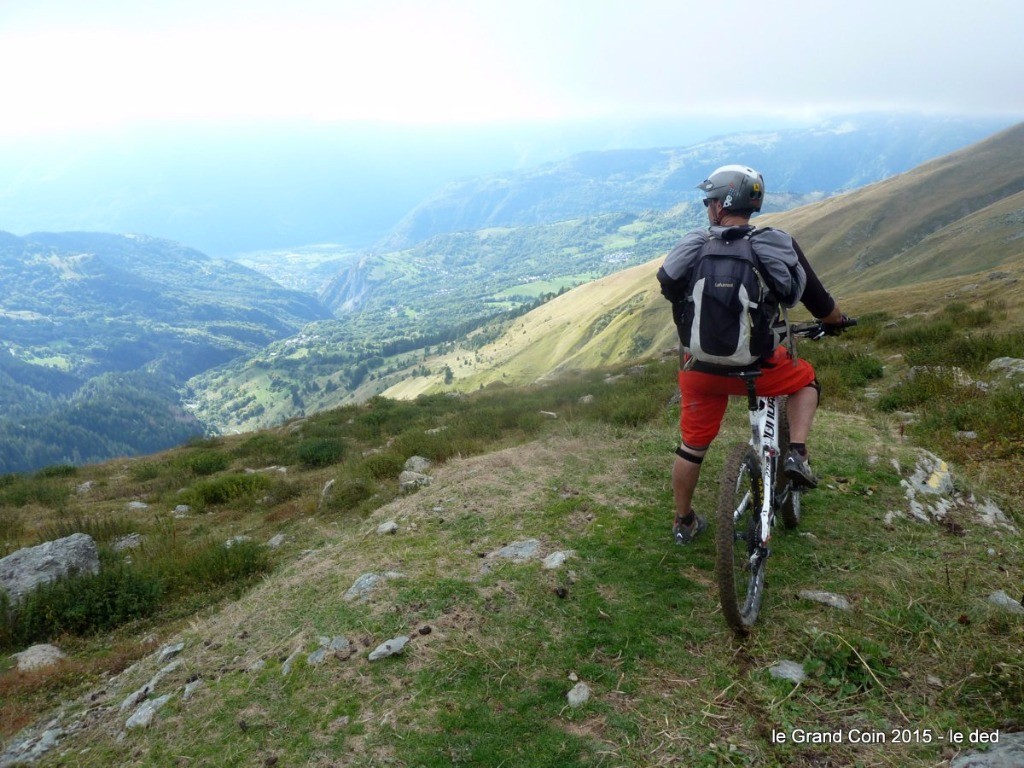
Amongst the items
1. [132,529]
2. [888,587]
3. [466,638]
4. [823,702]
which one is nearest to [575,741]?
[466,638]

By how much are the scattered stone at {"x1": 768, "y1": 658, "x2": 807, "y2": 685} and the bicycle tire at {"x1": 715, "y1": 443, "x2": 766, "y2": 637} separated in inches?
15.6

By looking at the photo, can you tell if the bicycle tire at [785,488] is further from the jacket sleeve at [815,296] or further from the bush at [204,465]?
the bush at [204,465]

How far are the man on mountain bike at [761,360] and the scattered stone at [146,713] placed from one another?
15.3ft

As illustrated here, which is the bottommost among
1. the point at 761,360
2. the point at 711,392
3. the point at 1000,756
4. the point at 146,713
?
the point at 146,713

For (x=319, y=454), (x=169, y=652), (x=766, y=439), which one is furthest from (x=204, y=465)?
(x=766, y=439)

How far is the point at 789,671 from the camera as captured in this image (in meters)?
3.63

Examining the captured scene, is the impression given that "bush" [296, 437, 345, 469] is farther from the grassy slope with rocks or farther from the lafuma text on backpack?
the lafuma text on backpack

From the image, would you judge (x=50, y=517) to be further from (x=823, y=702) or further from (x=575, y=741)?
(x=823, y=702)

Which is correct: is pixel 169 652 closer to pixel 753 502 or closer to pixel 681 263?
pixel 753 502

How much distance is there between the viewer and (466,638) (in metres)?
4.20

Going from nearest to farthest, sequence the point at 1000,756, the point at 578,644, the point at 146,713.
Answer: the point at 1000,756 → the point at 146,713 → the point at 578,644

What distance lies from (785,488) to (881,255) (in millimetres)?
88717

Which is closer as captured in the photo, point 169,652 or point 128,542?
point 169,652

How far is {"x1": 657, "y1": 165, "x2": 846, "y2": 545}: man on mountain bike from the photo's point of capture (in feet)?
14.3
